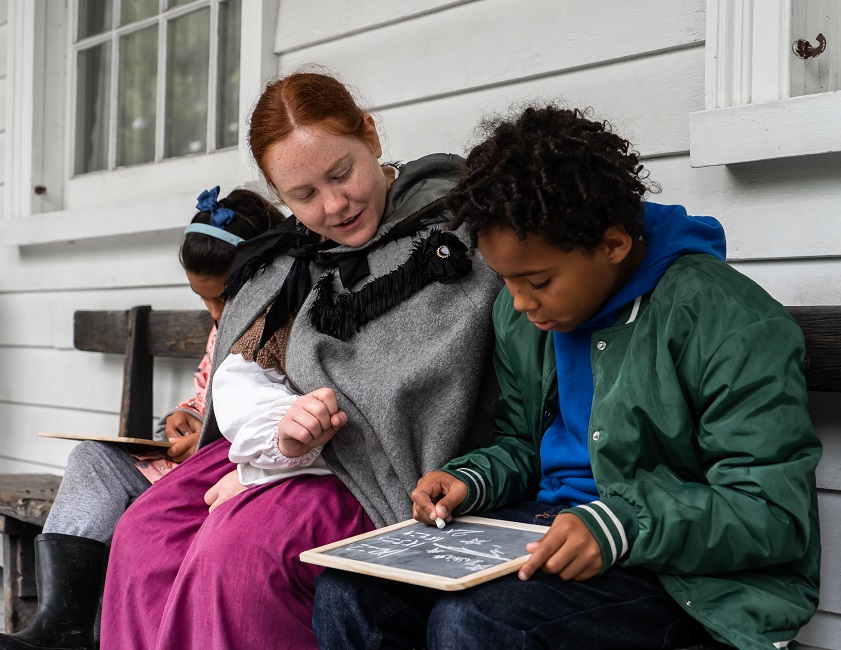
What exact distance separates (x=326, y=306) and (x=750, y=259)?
0.85 metres

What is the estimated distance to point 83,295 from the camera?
3.76 m

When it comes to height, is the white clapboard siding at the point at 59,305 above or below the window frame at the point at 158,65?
below

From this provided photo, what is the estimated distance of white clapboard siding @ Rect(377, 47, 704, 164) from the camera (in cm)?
205

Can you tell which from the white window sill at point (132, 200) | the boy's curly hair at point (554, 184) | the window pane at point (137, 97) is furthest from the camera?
the window pane at point (137, 97)

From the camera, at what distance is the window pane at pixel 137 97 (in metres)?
3.73

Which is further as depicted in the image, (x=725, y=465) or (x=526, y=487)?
(x=526, y=487)

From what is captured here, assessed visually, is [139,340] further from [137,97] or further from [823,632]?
[823,632]

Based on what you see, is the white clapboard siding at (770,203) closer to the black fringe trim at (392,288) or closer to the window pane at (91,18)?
the black fringe trim at (392,288)

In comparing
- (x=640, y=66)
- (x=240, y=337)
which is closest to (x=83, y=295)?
(x=240, y=337)

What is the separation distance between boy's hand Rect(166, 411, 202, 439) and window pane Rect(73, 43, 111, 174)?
1606 millimetres

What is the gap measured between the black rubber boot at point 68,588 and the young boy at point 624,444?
95 centimetres

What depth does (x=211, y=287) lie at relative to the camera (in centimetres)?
262

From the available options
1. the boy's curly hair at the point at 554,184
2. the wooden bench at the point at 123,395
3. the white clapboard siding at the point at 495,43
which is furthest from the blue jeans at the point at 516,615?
the wooden bench at the point at 123,395

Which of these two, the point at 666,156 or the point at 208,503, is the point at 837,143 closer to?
the point at 666,156
